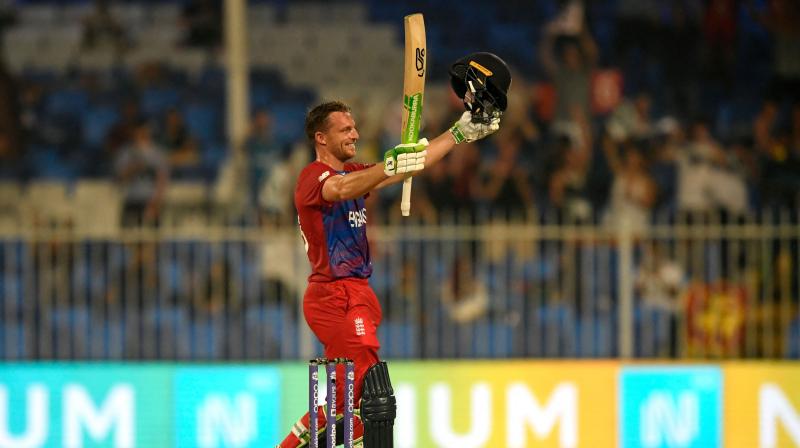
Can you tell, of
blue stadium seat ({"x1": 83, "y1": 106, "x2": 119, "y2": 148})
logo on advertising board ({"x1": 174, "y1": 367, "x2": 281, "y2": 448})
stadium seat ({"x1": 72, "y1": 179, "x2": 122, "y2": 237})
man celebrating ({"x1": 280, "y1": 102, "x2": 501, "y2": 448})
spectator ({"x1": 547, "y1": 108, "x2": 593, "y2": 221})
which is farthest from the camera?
blue stadium seat ({"x1": 83, "y1": 106, "x2": 119, "y2": 148})

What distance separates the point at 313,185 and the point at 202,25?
33.9 ft

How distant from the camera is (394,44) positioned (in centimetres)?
1666

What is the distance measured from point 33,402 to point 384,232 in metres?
2.98

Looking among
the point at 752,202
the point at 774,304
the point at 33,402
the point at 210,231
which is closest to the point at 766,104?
the point at 752,202

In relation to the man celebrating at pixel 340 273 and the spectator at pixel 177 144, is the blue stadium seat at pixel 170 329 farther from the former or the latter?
the man celebrating at pixel 340 273

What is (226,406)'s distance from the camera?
424 inches

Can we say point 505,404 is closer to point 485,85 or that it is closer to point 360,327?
point 360,327

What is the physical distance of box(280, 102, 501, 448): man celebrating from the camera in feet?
22.9

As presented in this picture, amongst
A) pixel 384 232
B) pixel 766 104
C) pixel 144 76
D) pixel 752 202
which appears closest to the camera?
pixel 384 232

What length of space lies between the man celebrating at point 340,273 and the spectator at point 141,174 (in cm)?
724

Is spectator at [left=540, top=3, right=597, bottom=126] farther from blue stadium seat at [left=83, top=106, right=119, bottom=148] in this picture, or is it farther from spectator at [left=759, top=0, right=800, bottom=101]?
blue stadium seat at [left=83, top=106, right=119, bottom=148]

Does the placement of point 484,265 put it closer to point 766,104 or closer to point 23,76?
point 766,104

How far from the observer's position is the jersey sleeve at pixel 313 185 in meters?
7.08

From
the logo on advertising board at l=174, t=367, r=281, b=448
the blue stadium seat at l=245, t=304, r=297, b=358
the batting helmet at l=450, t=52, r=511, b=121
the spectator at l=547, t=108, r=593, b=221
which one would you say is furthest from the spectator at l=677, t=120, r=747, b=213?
the batting helmet at l=450, t=52, r=511, b=121
